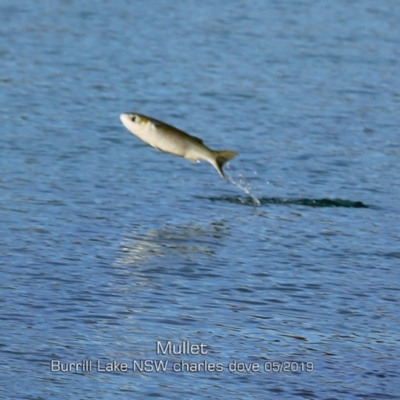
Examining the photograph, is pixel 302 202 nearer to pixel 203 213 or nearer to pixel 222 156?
pixel 203 213

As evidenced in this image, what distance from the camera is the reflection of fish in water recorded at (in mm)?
11195

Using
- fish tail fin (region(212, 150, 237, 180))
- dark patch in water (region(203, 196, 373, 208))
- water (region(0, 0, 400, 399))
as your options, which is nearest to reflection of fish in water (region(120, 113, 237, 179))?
fish tail fin (region(212, 150, 237, 180))

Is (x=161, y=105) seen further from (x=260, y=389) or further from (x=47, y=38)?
(x=260, y=389)

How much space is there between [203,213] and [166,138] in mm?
1487

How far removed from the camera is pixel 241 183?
45.5ft

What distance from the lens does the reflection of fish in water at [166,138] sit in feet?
36.7

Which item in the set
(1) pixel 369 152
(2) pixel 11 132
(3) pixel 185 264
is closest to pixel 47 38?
(2) pixel 11 132

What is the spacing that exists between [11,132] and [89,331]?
297 inches

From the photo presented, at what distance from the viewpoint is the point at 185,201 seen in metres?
13.0

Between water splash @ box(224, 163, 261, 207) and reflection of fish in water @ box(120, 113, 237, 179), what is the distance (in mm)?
1658

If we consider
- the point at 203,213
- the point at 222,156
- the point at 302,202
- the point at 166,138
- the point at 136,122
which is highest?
the point at 136,122

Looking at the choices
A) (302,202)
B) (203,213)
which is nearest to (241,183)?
(302,202)

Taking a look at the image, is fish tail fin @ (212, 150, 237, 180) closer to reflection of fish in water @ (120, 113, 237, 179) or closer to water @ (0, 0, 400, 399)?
reflection of fish in water @ (120, 113, 237, 179)

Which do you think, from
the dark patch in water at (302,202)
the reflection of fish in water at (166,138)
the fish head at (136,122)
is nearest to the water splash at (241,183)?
the dark patch in water at (302,202)
